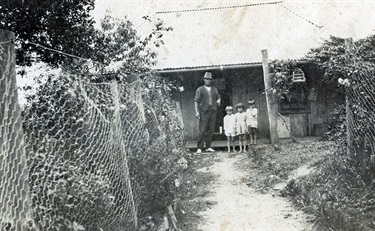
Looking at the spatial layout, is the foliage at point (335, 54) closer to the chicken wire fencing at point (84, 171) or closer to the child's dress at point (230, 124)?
the child's dress at point (230, 124)

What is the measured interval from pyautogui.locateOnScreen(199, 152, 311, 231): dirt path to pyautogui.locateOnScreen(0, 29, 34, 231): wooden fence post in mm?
2935

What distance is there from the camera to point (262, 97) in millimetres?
13180

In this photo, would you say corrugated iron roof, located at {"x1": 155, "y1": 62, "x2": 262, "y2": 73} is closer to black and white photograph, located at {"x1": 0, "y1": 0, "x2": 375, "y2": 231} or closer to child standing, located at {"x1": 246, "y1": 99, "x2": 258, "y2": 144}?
black and white photograph, located at {"x1": 0, "y1": 0, "x2": 375, "y2": 231}

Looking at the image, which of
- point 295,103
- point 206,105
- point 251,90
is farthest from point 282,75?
point 206,105

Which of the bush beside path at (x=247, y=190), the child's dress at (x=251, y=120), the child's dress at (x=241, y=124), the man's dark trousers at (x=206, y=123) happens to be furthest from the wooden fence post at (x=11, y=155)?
the child's dress at (x=251, y=120)

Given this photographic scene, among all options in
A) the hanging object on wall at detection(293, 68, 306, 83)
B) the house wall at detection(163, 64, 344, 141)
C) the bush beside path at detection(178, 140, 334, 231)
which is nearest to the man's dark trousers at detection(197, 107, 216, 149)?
the bush beside path at detection(178, 140, 334, 231)

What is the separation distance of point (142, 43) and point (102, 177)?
8.04 metres

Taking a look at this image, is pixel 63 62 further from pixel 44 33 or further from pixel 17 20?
pixel 17 20

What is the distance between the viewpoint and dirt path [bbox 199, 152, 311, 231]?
4923 mm

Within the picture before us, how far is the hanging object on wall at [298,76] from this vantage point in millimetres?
11477

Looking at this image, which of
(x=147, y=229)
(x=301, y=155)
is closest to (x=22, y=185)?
(x=147, y=229)

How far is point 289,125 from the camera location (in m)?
12.6

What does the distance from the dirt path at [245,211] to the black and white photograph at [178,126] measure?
1.1 inches

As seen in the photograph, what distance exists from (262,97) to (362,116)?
A: 320 inches
